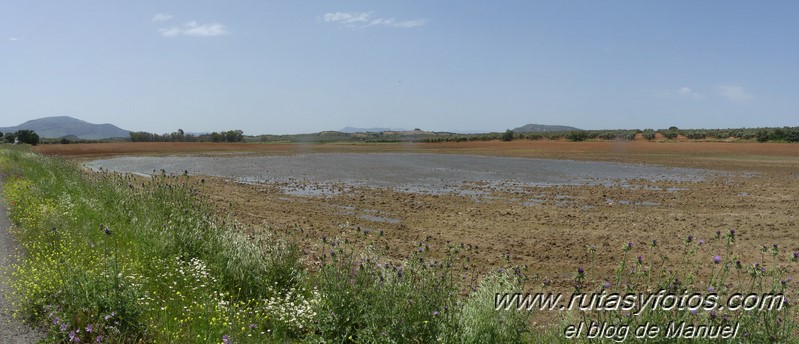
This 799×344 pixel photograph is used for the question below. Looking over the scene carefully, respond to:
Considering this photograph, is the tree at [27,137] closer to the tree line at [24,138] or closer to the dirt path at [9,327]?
the tree line at [24,138]

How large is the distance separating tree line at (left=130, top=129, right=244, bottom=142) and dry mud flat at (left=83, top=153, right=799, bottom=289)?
6730cm

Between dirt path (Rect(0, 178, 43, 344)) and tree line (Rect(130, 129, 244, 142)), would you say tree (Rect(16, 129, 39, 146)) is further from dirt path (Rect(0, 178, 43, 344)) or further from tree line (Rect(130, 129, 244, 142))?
dirt path (Rect(0, 178, 43, 344))

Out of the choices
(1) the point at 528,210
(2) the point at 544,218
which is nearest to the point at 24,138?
(1) the point at 528,210

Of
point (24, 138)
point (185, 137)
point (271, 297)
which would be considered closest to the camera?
point (271, 297)

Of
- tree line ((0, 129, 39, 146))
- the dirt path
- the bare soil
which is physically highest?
tree line ((0, 129, 39, 146))

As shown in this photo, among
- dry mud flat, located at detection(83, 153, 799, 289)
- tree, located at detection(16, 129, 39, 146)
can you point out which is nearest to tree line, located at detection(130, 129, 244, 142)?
tree, located at detection(16, 129, 39, 146)

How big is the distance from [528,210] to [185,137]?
89.2 metres

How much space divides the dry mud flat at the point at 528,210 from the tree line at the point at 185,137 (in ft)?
221

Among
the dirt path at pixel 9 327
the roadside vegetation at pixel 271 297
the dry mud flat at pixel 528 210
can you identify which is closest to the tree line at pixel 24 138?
the dry mud flat at pixel 528 210

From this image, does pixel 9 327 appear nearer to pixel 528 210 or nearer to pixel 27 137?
pixel 528 210

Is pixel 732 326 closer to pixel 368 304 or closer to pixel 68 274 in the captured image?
pixel 368 304

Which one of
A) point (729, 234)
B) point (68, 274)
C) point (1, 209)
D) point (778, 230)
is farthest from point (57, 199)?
point (778, 230)

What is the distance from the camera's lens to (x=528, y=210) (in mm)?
19000

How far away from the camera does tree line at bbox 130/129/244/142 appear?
93750 millimetres
